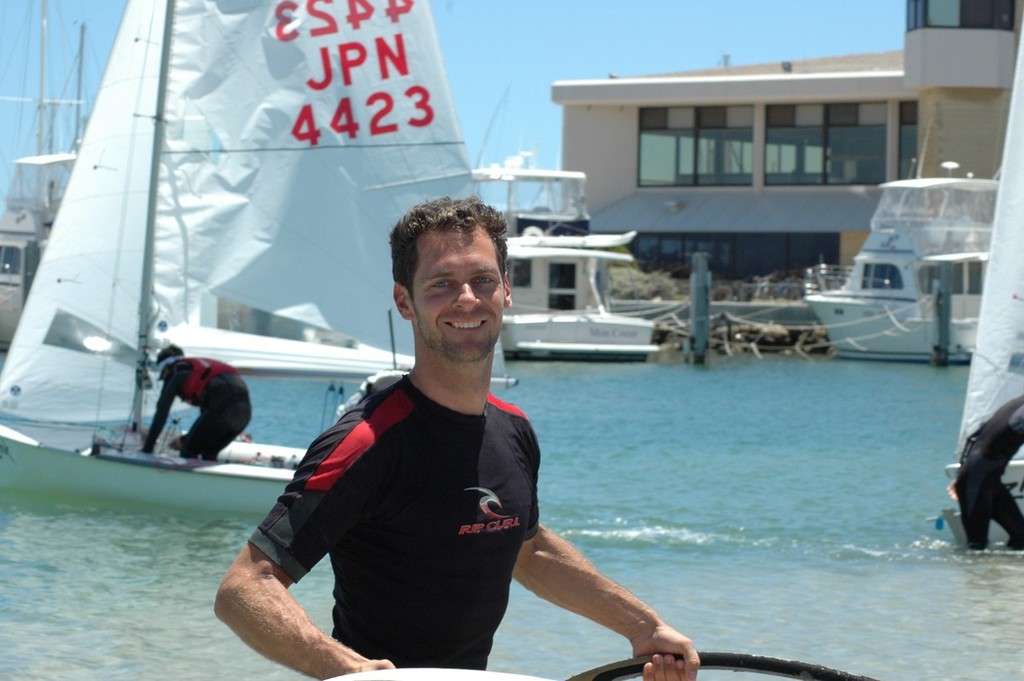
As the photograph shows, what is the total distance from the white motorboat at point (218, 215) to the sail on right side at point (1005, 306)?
4573mm

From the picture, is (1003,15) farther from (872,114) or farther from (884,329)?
(884,329)

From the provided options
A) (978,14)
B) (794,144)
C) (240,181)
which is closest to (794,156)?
(794,144)

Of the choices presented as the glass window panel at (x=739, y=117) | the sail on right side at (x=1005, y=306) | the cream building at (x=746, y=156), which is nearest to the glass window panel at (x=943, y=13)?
the cream building at (x=746, y=156)

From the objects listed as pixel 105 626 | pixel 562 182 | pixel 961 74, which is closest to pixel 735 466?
pixel 105 626

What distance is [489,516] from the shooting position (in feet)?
9.04

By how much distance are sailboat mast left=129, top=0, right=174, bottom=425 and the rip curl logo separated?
1023 centimetres

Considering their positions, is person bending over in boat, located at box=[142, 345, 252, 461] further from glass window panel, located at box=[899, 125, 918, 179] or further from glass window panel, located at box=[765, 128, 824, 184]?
glass window panel, located at box=[765, 128, 824, 184]

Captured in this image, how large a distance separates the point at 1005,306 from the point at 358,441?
32.4 ft

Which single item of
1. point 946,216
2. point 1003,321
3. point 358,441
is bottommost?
point 946,216

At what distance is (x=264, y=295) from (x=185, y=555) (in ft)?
9.89

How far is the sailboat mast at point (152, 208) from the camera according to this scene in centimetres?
1270

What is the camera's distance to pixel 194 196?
13086mm

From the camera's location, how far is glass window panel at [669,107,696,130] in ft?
155

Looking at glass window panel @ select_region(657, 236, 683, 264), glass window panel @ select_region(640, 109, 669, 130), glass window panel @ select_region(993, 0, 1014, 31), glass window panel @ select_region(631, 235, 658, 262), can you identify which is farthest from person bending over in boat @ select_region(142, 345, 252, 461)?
glass window panel @ select_region(640, 109, 669, 130)
